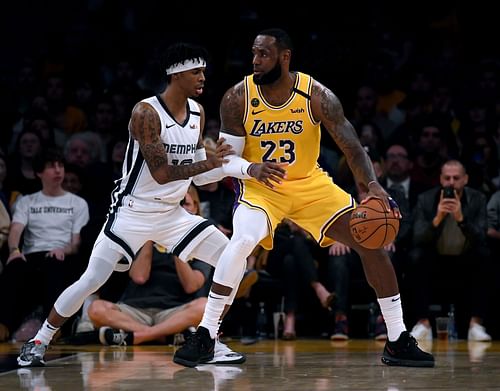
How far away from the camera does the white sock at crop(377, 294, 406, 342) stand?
5.80 metres

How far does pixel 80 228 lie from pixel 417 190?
287cm

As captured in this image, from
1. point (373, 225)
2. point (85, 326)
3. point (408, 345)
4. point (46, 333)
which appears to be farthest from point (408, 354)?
point (85, 326)

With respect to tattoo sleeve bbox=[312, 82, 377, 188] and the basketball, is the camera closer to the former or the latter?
tattoo sleeve bbox=[312, 82, 377, 188]

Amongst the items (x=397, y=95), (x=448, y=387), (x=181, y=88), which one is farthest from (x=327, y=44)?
(x=448, y=387)

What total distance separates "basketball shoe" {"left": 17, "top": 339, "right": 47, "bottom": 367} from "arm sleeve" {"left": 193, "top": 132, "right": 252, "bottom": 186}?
1.29 m

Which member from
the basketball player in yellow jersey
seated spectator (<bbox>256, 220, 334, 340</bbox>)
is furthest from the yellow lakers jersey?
seated spectator (<bbox>256, 220, 334, 340</bbox>)

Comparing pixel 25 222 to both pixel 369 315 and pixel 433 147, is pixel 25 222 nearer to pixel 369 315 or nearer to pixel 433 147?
pixel 369 315

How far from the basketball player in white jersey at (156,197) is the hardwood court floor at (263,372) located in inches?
18.6

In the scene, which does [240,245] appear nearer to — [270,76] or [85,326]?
[270,76]

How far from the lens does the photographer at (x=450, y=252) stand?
8.40m

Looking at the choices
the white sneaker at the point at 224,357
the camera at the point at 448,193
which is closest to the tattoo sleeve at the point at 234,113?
the white sneaker at the point at 224,357

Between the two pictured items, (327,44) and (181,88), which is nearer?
(181,88)

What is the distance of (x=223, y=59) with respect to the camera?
38.7ft

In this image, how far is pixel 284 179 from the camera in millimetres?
5965
